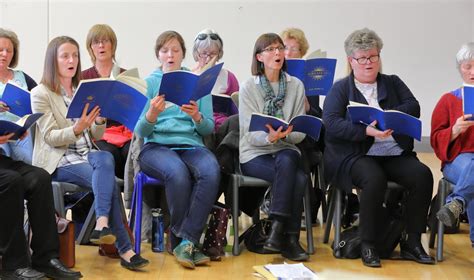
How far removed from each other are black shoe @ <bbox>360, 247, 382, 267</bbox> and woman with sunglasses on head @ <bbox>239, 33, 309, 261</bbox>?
0.31m

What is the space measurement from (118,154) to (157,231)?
0.57 m

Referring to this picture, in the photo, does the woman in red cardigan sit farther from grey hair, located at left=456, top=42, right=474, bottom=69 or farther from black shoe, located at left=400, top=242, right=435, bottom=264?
black shoe, located at left=400, top=242, right=435, bottom=264

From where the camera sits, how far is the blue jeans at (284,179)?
4.23 metres

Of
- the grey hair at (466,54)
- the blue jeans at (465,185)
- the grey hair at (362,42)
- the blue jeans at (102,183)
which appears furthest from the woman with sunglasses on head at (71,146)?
the grey hair at (466,54)

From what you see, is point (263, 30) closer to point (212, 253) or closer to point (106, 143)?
point (106, 143)

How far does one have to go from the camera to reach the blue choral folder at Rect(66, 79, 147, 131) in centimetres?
380

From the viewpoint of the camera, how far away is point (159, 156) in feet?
13.9

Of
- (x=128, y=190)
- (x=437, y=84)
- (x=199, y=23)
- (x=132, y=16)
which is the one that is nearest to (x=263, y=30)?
(x=199, y=23)

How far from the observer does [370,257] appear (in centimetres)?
417

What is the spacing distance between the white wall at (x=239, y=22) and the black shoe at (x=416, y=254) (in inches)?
147

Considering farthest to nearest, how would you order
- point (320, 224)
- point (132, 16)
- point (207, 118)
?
point (132, 16)
point (320, 224)
point (207, 118)

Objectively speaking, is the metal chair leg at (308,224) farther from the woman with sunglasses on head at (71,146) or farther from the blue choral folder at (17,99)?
the blue choral folder at (17,99)

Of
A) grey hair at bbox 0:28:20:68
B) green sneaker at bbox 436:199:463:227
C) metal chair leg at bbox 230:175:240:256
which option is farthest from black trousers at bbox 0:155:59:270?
green sneaker at bbox 436:199:463:227

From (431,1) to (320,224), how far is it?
348 centimetres
